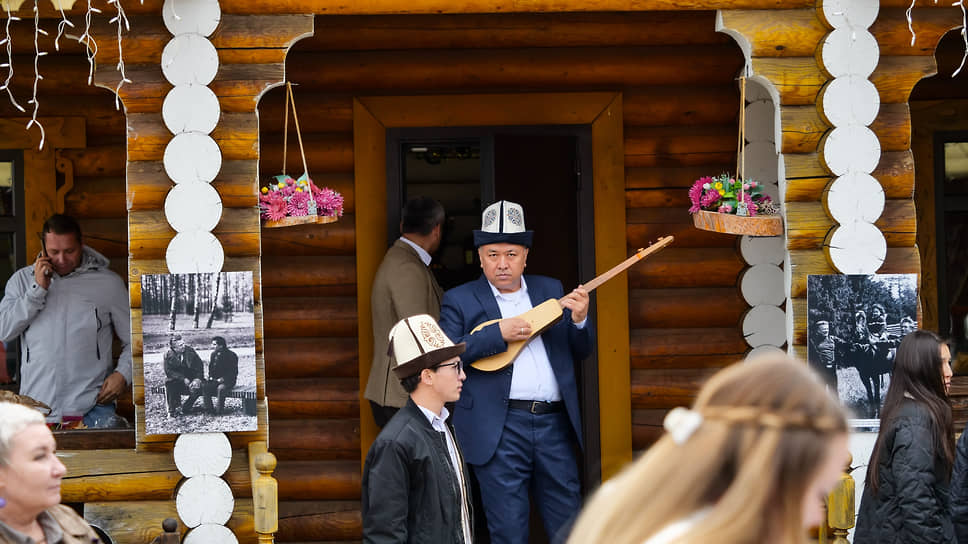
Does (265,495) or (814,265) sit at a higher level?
(814,265)

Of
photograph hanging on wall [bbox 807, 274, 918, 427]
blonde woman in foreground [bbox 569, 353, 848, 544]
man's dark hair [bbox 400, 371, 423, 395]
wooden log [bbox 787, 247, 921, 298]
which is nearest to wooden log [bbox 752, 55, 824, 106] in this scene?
wooden log [bbox 787, 247, 921, 298]

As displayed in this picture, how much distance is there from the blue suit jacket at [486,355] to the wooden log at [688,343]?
1151 millimetres

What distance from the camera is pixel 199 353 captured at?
519 cm

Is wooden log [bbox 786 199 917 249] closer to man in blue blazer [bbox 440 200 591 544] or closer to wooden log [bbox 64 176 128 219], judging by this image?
man in blue blazer [bbox 440 200 591 544]

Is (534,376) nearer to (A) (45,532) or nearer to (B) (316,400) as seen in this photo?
(B) (316,400)

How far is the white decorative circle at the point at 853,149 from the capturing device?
17.4 ft

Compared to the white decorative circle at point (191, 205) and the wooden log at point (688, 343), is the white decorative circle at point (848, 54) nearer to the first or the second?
the wooden log at point (688, 343)

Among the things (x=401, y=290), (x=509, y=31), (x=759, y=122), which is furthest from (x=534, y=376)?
(x=759, y=122)

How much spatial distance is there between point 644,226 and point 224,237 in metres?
2.60

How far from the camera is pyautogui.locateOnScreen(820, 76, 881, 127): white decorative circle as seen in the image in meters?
5.32

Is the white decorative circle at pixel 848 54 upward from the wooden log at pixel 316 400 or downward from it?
upward

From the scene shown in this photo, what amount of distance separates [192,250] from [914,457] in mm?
3139

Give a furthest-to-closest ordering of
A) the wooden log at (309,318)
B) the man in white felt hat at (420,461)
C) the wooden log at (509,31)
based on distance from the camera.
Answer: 1. the wooden log at (309,318)
2. the wooden log at (509,31)
3. the man in white felt hat at (420,461)

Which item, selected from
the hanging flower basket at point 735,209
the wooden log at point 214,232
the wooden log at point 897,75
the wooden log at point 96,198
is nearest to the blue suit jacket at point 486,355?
the hanging flower basket at point 735,209
